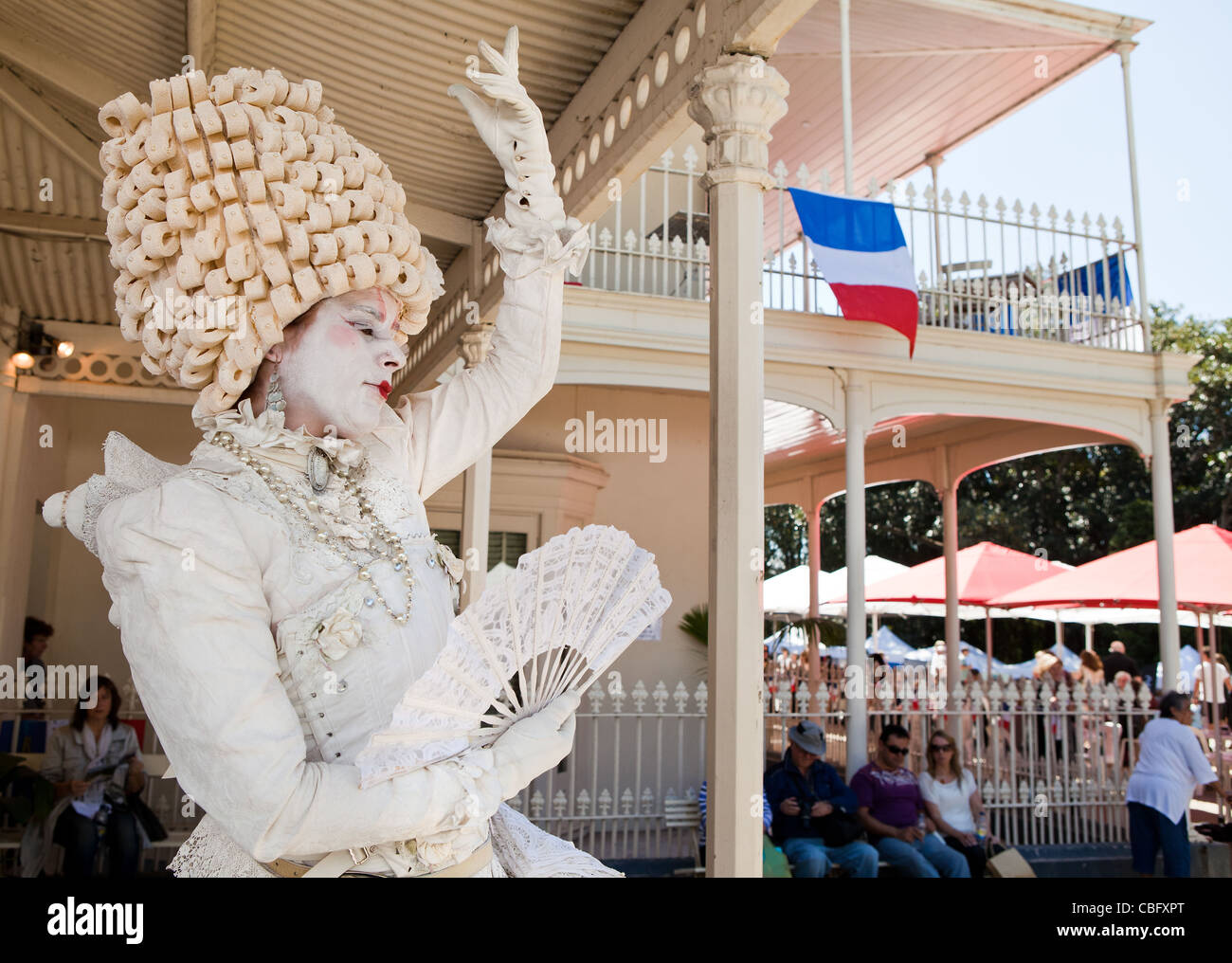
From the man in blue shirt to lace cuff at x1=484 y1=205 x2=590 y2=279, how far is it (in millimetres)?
5309

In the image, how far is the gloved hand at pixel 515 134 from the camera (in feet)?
4.83

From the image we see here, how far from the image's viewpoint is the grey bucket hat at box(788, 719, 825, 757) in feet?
20.9

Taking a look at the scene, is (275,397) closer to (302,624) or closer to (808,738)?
(302,624)

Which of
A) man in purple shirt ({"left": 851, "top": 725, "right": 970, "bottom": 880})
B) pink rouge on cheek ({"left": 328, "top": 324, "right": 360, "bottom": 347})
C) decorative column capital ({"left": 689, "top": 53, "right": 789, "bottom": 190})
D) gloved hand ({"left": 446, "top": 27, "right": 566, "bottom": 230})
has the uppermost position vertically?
decorative column capital ({"left": 689, "top": 53, "right": 789, "bottom": 190})

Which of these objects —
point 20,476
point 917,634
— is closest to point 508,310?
point 20,476

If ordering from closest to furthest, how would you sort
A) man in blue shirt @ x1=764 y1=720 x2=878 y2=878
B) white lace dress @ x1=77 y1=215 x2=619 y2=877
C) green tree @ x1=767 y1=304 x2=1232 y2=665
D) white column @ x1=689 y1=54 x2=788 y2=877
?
1. white lace dress @ x1=77 y1=215 x2=619 y2=877
2. white column @ x1=689 y1=54 x2=788 y2=877
3. man in blue shirt @ x1=764 y1=720 x2=878 y2=878
4. green tree @ x1=767 y1=304 x2=1232 y2=665

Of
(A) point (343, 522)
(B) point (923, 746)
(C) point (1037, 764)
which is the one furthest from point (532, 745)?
(C) point (1037, 764)

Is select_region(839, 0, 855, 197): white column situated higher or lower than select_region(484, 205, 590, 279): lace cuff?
higher

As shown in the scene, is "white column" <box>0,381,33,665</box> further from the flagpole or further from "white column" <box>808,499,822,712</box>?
"white column" <box>808,499,822,712</box>

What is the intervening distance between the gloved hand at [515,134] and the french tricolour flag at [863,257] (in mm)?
5873

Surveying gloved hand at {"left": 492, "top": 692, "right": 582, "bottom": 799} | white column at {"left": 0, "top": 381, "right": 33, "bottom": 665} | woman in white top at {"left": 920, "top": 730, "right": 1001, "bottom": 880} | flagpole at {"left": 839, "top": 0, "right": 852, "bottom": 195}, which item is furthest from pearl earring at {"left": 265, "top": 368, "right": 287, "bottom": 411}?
white column at {"left": 0, "top": 381, "right": 33, "bottom": 665}

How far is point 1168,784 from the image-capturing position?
6.98 meters

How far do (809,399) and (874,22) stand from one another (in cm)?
407

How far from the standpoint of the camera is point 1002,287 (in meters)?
8.63
